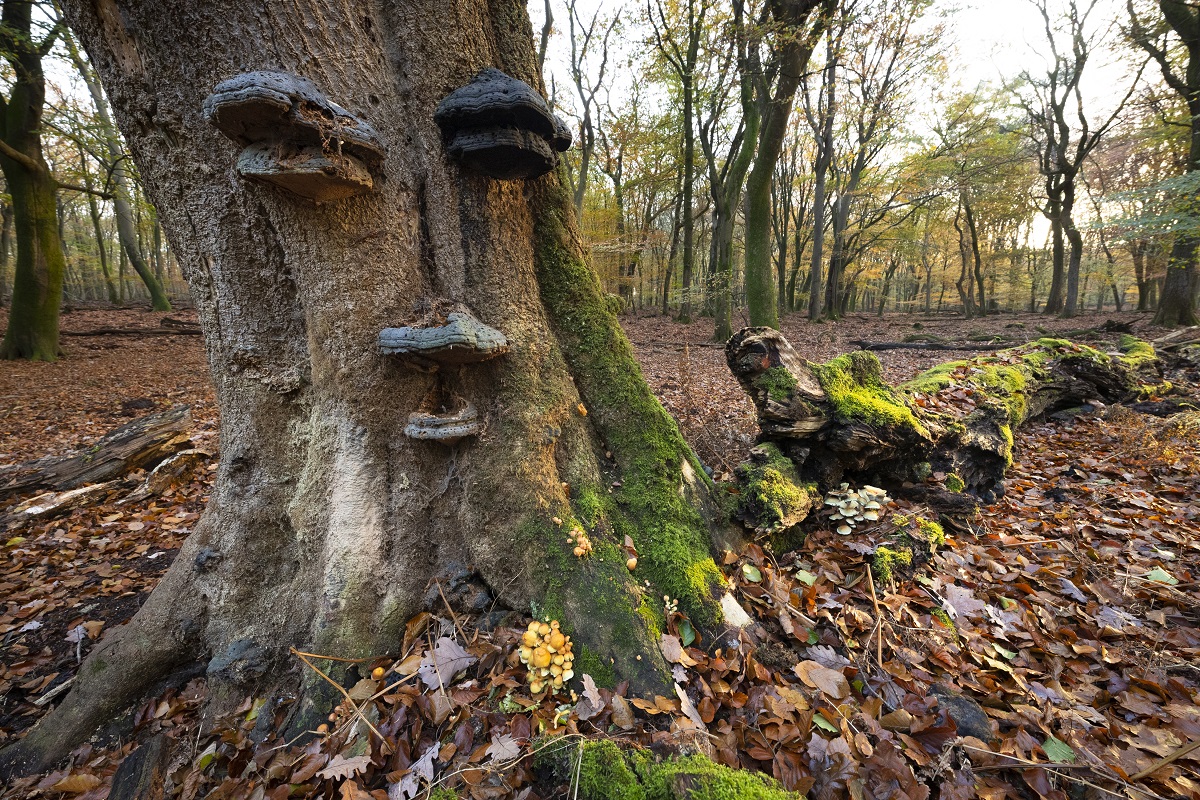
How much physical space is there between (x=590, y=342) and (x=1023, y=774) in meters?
2.64

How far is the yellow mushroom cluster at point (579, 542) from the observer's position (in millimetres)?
2227

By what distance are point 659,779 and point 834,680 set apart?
959mm

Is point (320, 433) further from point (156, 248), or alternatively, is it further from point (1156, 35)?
point (156, 248)

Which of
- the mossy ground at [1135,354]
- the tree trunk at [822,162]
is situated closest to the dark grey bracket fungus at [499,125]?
the mossy ground at [1135,354]

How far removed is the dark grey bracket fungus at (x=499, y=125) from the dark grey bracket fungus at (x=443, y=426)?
1.20m

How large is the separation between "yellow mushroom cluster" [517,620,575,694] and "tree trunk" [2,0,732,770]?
13cm

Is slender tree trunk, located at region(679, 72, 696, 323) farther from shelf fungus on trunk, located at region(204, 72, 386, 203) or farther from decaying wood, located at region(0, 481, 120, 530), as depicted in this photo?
decaying wood, located at region(0, 481, 120, 530)

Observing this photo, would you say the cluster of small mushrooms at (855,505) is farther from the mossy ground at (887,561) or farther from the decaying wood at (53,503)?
the decaying wood at (53,503)

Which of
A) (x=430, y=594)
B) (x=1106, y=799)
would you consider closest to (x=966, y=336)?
(x=1106, y=799)

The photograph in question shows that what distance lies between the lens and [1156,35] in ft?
40.1

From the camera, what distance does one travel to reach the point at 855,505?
3232mm

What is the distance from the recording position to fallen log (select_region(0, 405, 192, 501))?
14.2ft

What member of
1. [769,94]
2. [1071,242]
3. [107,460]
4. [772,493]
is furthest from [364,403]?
[1071,242]

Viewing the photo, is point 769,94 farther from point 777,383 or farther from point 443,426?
point 443,426
